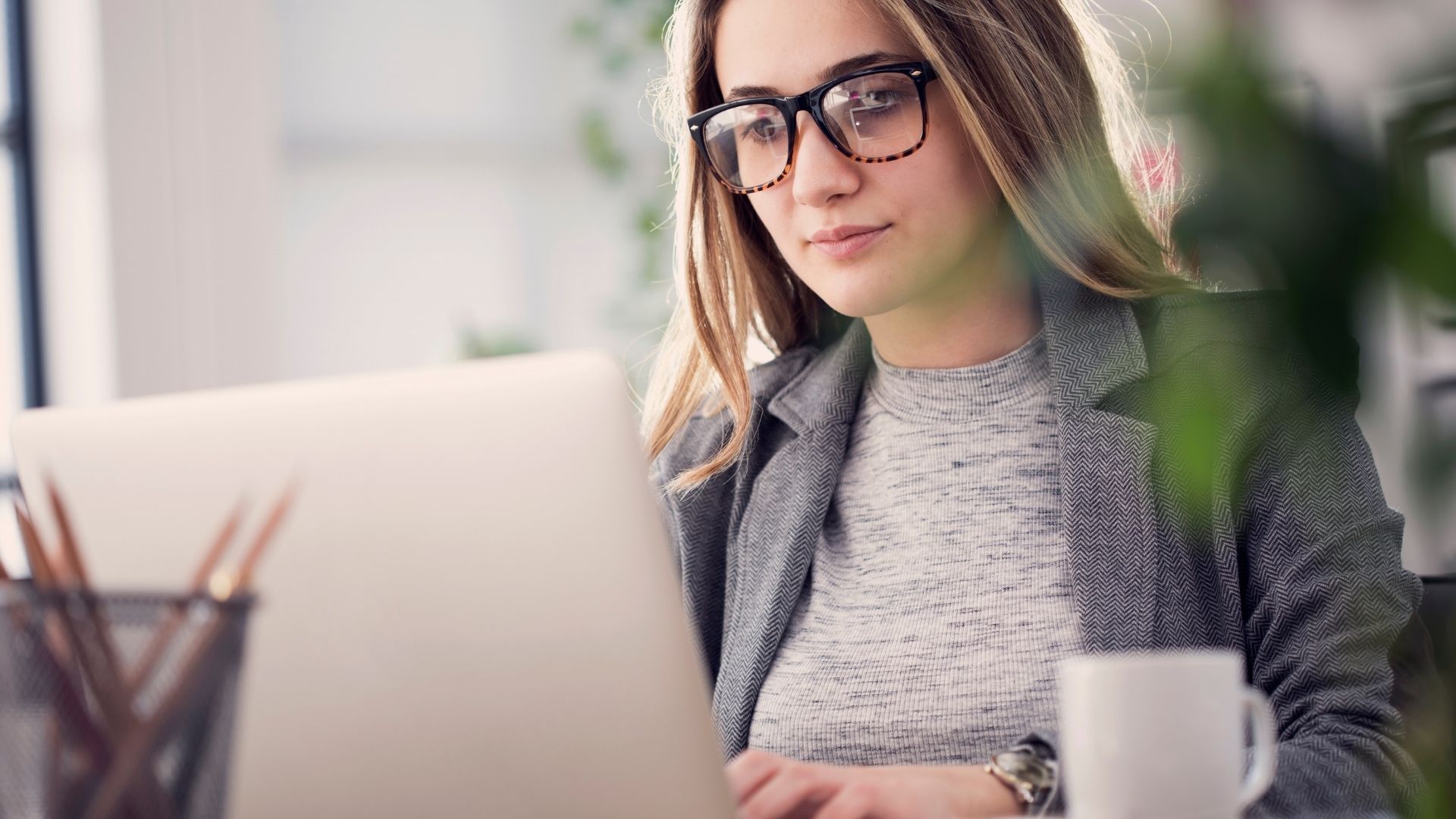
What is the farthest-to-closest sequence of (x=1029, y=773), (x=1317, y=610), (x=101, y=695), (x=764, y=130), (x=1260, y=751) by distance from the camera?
1. (x=764, y=130)
2. (x=1317, y=610)
3. (x=1029, y=773)
4. (x=1260, y=751)
5. (x=101, y=695)

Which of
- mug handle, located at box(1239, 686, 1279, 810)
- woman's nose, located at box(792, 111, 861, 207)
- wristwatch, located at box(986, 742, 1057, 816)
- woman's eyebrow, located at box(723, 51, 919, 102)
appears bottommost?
wristwatch, located at box(986, 742, 1057, 816)

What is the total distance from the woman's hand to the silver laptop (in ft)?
0.41

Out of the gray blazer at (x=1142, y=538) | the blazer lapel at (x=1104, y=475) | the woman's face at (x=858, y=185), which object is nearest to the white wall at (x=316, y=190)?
the gray blazer at (x=1142, y=538)

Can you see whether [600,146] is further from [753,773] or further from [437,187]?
[753,773]

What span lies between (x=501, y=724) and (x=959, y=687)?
0.66m

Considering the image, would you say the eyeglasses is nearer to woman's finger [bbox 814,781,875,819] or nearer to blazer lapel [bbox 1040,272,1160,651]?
blazer lapel [bbox 1040,272,1160,651]

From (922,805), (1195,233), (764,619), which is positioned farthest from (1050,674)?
(1195,233)

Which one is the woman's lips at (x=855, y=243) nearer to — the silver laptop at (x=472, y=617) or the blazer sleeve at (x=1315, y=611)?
the blazer sleeve at (x=1315, y=611)

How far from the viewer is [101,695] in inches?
20.6

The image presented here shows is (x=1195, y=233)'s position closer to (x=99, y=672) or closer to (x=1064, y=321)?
(x=99, y=672)

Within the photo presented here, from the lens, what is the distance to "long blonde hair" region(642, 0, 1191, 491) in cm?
128

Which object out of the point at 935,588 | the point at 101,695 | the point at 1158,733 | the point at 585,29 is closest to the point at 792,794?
the point at 1158,733

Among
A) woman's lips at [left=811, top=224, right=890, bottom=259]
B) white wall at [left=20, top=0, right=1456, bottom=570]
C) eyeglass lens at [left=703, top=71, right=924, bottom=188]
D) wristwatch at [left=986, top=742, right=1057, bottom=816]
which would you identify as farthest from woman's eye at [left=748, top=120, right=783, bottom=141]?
white wall at [left=20, top=0, right=1456, bottom=570]

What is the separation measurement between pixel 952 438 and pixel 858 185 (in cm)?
28
